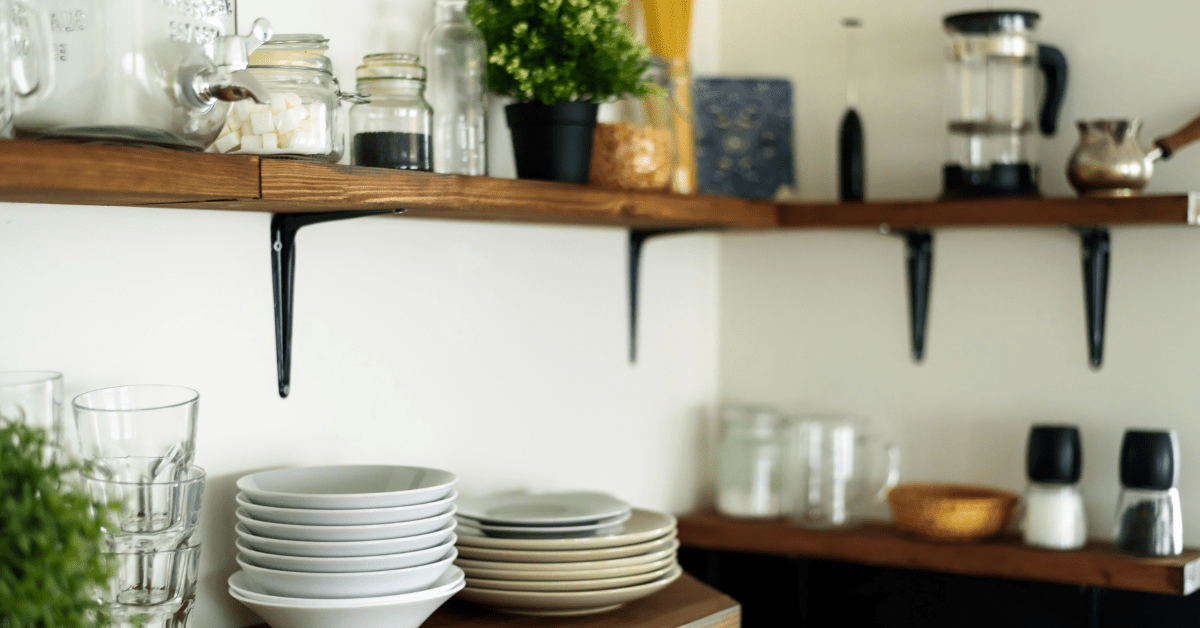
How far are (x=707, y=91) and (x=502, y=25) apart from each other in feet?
1.96

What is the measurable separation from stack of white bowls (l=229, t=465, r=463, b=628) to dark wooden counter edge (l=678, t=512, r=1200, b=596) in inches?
31.5

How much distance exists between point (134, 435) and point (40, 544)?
28cm

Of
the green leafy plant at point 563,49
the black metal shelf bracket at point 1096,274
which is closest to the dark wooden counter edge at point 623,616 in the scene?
the green leafy plant at point 563,49

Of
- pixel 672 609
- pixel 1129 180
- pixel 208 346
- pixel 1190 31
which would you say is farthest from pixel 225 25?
pixel 1190 31

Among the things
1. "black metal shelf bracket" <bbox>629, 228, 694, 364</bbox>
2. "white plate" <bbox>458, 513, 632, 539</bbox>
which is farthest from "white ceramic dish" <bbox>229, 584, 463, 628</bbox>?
"black metal shelf bracket" <bbox>629, 228, 694, 364</bbox>

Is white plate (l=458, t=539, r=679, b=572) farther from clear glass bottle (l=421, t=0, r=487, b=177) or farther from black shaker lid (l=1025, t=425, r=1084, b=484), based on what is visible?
black shaker lid (l=1025, t=425, r=1084, b=484)

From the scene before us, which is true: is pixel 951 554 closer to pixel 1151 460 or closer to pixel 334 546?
pixel 1151 460

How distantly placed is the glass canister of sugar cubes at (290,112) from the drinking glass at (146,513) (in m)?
0.36

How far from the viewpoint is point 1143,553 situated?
1.71 m

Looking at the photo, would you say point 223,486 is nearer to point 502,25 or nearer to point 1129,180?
point 502,25

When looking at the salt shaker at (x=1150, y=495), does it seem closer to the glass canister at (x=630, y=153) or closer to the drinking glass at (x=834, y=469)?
the drinking glass at (x=834, y=469)

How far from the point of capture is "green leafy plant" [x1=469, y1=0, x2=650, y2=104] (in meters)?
1.46

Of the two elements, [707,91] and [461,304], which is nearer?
[461,304]

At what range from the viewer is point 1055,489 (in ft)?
5.84
